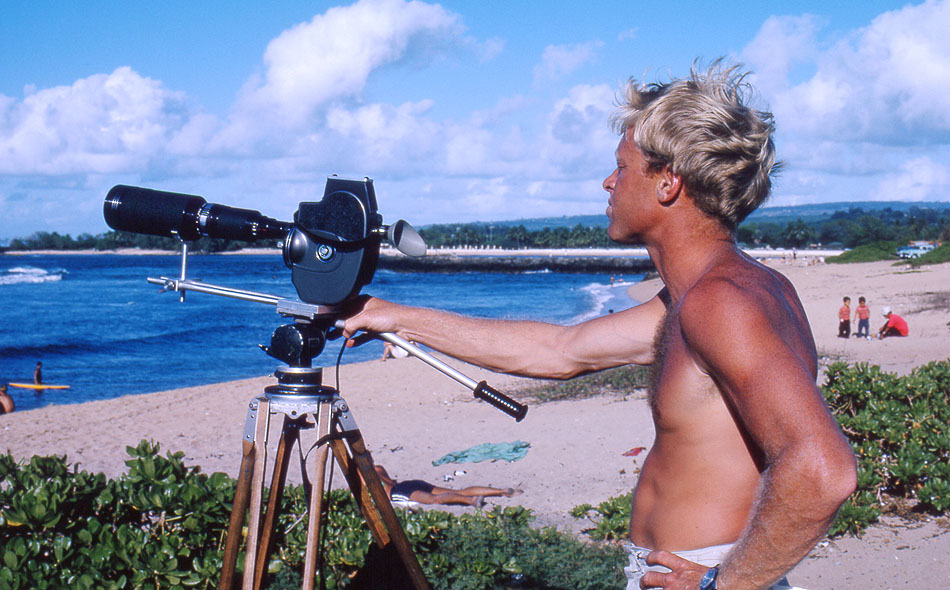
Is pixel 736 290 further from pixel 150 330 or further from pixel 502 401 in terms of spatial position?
pixel 150 330

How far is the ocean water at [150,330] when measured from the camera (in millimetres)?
20172

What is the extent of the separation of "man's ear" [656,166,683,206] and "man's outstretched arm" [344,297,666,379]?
565 millimetres

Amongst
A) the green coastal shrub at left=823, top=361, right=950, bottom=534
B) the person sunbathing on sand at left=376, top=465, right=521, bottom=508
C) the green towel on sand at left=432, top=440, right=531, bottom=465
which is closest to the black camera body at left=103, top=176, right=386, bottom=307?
the green coastal shrub at left=823, top=361, right=950, bottom=534

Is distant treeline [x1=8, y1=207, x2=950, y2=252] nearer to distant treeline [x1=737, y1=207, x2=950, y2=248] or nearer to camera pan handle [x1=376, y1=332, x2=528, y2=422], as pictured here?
distant treeline [x1=737, y1=207, x2=950, y2=248]

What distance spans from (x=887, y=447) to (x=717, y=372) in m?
4.14

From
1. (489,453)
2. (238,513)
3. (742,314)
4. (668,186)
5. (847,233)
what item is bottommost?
(489,453)

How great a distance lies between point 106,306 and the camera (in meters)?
44.7

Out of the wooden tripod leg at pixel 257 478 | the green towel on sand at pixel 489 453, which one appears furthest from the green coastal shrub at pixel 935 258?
the wooden tripod leg at pixel 257 478

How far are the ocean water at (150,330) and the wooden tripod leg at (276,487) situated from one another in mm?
965

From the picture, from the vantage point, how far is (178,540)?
276 cm

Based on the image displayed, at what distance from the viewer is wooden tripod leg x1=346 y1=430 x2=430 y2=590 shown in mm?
2113

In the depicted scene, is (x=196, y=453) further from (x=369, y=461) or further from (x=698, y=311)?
(x=698, y=311)

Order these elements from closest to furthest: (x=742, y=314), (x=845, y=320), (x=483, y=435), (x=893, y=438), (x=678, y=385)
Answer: (x=742, y=314) → (x=678, y=385) → (x=893, y=438) → (x=483, y=435) → (x=845, y=320)

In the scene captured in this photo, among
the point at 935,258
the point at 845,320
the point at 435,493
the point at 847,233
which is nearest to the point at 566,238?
the point at 847,233
